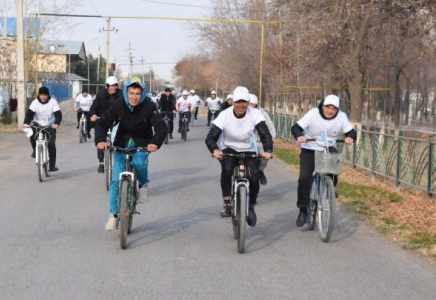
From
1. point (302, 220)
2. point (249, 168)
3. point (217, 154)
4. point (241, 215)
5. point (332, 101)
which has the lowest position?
point (302, 220)

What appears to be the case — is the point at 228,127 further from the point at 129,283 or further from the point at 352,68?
the point at 352,68

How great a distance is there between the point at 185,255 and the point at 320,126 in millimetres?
2503

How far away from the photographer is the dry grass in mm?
9156

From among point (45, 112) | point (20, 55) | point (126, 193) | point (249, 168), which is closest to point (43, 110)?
point (45, 112)

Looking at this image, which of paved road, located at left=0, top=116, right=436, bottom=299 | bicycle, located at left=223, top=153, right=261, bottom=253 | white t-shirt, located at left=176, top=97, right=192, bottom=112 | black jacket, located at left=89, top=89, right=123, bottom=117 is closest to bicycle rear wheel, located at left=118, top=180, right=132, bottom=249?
paved road, located at left=0, top=116, right=436, bottom=299

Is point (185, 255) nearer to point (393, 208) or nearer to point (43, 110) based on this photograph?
point (393, 208)

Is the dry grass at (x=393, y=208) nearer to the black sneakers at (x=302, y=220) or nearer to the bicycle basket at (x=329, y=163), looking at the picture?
the black sneakers at (x=302, y=220)

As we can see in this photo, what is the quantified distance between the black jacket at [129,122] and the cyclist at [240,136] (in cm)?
62

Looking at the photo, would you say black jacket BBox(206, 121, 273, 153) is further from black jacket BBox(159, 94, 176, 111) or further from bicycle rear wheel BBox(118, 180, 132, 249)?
black jacket BBox(159, 94, 176, 111)

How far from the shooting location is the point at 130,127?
848 centimetres

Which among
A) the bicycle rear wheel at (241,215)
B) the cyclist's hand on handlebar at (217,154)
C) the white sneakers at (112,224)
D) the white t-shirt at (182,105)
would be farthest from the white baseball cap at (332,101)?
the white t-shirt at (182,105)

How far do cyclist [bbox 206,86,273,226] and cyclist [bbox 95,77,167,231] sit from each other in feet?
2.07

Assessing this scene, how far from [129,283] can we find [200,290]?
634mm

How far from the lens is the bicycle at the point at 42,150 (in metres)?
13.8
